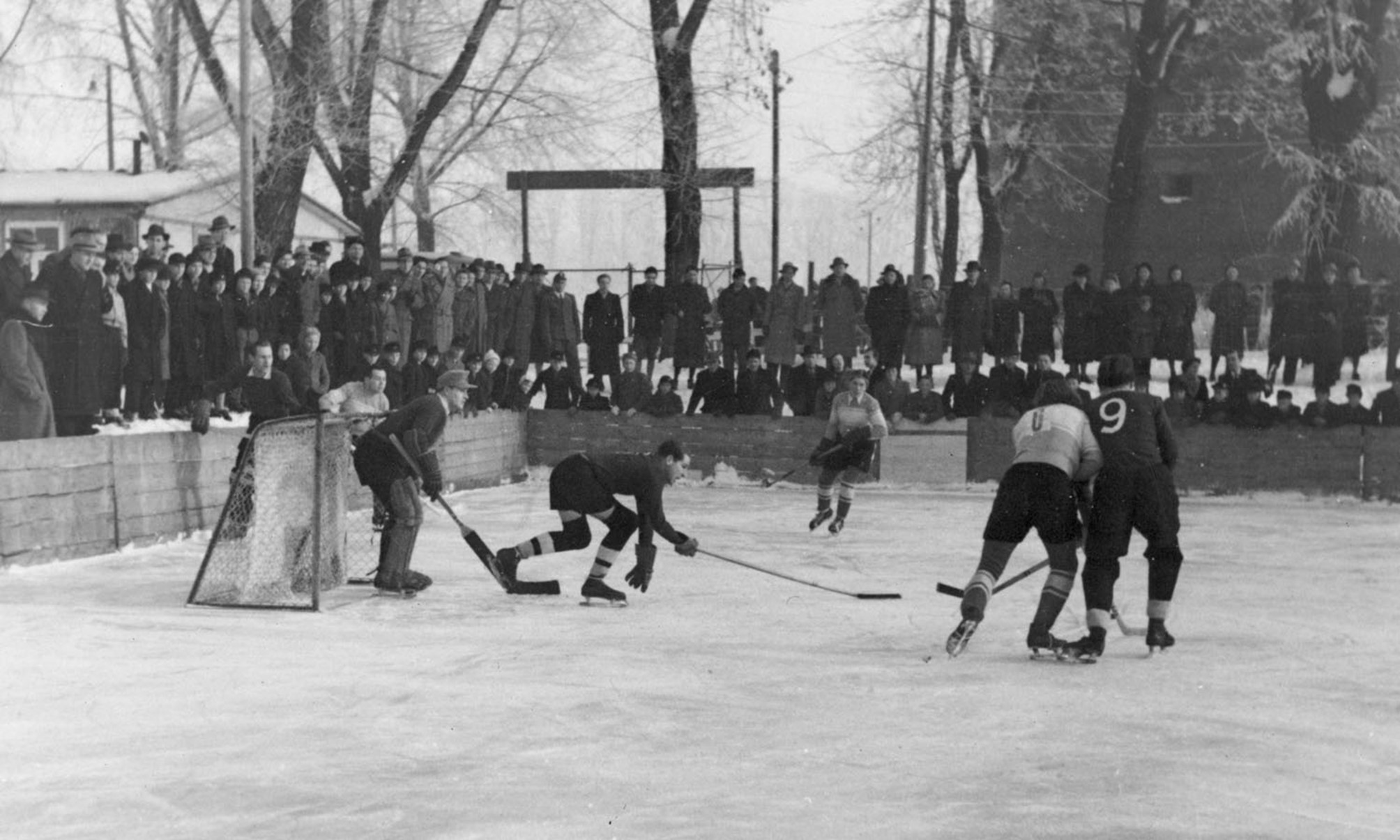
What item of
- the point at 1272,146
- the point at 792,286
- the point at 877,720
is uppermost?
the point at 1272,146

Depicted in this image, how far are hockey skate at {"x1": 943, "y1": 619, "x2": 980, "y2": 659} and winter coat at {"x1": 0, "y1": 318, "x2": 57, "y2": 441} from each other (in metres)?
7.19

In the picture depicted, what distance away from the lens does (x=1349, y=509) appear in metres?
17.5

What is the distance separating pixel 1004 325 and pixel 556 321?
5070 mm

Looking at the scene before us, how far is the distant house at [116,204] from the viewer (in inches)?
1243

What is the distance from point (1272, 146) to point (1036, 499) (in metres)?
19.7

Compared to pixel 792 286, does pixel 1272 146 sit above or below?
above

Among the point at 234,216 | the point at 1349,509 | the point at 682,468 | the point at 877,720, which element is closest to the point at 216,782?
→ the point at 877,720

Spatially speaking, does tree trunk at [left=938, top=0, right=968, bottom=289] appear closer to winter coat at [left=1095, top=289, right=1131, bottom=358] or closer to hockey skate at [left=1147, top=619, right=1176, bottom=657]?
winter coat at [left=1095, top=289, right=1131, bottom=358]

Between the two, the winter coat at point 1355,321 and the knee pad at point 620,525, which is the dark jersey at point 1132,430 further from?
the winter coat at point 1355,321

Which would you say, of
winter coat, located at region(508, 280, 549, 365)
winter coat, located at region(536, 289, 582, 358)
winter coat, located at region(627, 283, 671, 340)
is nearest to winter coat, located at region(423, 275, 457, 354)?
winter coat, located at region(508, 280, 549, 365)

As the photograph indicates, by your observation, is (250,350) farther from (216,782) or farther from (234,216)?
(234,216)

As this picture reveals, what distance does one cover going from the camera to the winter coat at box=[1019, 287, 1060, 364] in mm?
19672

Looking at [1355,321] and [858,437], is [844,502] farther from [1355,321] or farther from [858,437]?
[1355,321]

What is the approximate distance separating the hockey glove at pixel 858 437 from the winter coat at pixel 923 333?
493 centimetres
